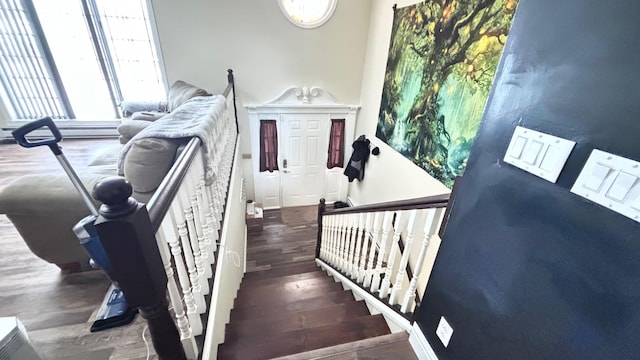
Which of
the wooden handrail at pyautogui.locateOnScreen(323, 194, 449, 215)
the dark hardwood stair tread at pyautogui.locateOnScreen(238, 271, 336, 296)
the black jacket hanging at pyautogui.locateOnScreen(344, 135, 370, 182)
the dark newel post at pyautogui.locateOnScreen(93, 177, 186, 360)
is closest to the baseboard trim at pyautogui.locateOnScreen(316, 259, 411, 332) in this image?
the dark hardwood stair tread at pyautogui.locateOnScreen(238, 271, 336, 296)

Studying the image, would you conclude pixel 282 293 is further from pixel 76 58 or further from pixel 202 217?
pixel 76 58

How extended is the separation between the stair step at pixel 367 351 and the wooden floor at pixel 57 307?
78 cm

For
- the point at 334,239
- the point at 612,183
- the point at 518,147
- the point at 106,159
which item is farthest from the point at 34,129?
the point at 334,239

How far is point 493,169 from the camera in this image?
84 cm

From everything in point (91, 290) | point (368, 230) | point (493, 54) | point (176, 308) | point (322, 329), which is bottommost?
point (322, 329)

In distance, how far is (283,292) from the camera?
93.9 inches

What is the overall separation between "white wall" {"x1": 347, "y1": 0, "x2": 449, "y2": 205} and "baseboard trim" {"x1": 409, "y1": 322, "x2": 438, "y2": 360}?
1562 millimetres

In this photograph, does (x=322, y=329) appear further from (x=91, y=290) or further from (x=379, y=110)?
(x=379, y=110)

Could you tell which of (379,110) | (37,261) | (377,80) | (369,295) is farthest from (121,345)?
(377,80)

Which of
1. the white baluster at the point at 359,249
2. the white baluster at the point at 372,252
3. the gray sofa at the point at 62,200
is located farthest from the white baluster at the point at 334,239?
the gray sofa at the point at 62,200

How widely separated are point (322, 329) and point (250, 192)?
11.7 feet

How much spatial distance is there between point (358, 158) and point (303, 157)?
111 centimetres

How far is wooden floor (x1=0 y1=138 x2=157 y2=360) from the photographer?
109 cm

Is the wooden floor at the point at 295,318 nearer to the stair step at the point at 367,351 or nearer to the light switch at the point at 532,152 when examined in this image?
the stair step at the point at 367,351
